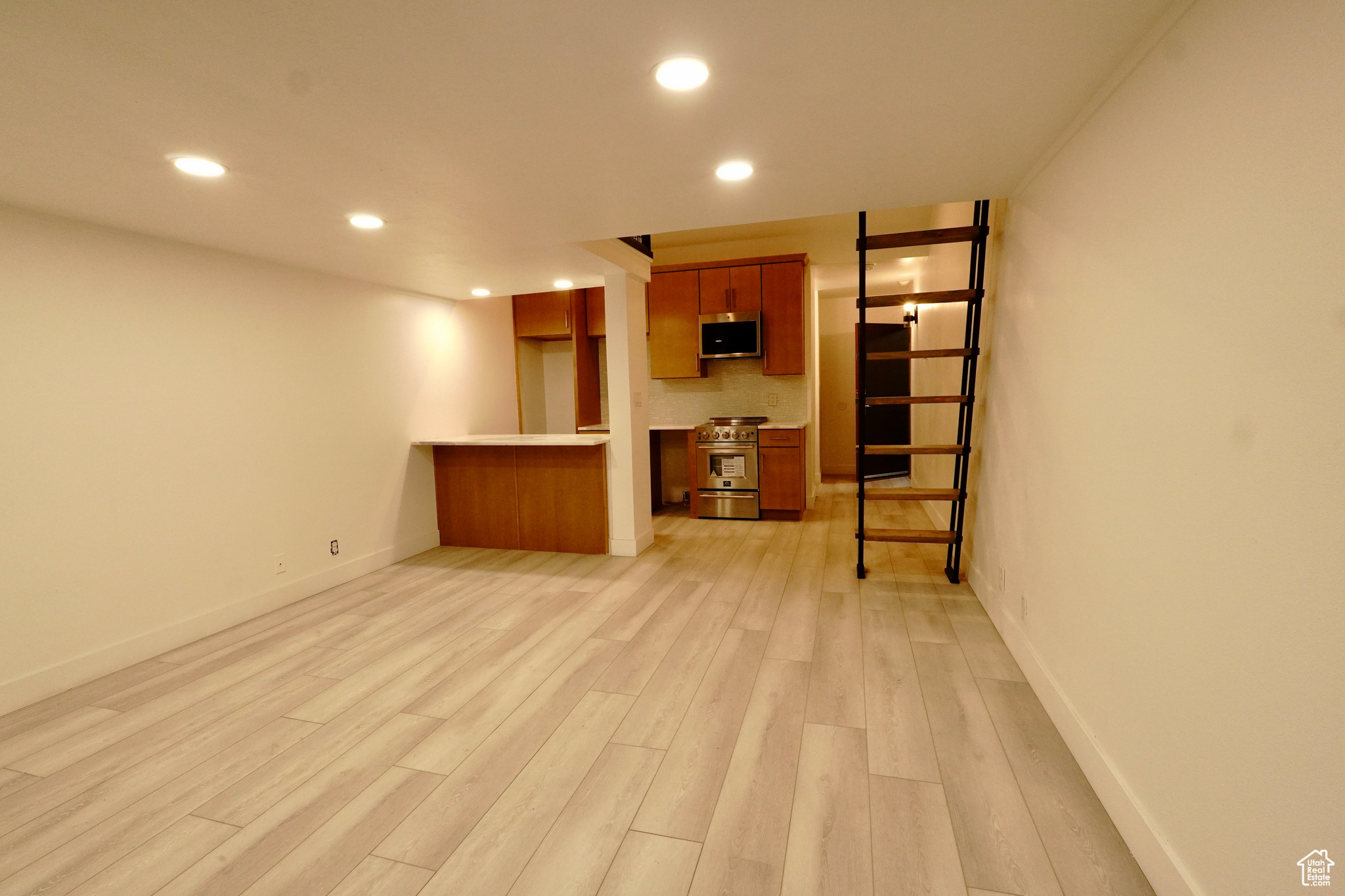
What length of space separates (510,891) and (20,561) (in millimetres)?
2536

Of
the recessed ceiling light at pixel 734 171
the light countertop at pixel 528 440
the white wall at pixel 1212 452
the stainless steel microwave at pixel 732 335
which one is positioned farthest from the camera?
the stainless steel microwave at pixel 732 335

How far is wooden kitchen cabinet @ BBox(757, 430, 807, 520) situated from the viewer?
5148 mm

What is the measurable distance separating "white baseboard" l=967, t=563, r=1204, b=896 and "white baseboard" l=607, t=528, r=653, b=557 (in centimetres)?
247

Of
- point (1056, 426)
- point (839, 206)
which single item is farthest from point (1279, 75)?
Result: point (839, 206)

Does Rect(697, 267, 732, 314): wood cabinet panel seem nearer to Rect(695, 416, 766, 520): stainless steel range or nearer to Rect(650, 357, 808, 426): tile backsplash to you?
Rect(650, 357, 808, 426): tile backsplash

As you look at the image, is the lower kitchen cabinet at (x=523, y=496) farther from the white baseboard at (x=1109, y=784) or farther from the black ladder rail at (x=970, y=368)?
the white baseboard at (x=1109, y=784)

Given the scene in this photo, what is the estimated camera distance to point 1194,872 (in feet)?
3.85

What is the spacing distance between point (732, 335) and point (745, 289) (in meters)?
0.47

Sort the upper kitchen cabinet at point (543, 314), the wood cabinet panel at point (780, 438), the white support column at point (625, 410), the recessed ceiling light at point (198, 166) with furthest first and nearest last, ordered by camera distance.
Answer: the upper kitchen cabinet at point (543, 314), the wood cabinet panel at point (780, 438), the white support column at point (625, 410), the recessed ceiling light at point (198, 166)

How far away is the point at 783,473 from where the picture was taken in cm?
518

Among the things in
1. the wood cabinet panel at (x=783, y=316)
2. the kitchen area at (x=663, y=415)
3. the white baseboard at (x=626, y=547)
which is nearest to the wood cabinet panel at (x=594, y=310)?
the kitchen area at (x=663, y=415)

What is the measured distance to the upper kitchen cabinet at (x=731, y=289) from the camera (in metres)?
5.40

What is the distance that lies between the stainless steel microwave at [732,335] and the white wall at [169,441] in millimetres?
2758

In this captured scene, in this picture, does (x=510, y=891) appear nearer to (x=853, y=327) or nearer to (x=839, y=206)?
(x=839, y=206)
